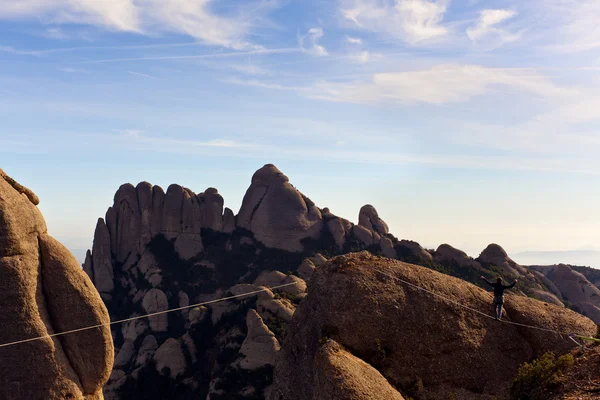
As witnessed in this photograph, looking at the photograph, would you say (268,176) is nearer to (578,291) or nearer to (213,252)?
(213,252)

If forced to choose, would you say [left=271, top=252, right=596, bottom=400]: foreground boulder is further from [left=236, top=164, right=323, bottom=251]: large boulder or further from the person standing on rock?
[left=236, top=164, right=323, bottom=251]: large boulder

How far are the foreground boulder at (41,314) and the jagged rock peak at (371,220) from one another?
85.4 meters

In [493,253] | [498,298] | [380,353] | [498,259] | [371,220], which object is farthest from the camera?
[371,220]

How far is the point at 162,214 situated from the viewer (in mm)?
102000

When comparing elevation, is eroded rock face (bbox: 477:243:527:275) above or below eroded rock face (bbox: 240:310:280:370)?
above

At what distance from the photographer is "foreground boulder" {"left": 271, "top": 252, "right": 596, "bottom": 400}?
21594 mm

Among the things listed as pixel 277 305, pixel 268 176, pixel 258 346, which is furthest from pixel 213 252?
pixel 258 346

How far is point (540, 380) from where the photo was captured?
61.6 feet

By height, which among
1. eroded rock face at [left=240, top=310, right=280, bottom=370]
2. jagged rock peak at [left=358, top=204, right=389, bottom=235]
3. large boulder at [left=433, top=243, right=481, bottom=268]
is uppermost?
jagged rock peak at [left=358, top=204, right=389, bottom=235]

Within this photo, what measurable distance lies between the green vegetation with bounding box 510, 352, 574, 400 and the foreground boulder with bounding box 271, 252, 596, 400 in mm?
2295

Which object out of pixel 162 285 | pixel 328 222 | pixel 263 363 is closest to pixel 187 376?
pixel 263 363

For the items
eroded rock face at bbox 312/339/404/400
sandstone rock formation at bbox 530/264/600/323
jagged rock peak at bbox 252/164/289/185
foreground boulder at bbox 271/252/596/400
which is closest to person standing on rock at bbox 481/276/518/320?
foreground boulder at bbox 271/252/596/400

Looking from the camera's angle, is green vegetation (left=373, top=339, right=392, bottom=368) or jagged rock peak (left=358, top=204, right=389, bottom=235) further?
jagged rock peak (left=358, top=204, right=389, bottom=235)

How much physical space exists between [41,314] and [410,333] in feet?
49.0
